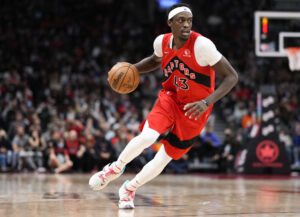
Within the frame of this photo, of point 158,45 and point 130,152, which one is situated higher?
point 158,45

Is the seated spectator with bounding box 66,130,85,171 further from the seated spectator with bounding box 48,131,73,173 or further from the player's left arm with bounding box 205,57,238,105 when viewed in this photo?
the player's left arm with bounding box 205,57,238,105

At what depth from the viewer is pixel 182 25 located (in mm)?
4754

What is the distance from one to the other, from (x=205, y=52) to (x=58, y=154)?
26.8ft

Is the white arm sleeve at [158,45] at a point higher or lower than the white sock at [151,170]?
higher

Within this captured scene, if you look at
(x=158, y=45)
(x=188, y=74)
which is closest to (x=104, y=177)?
(x=188, y=74)

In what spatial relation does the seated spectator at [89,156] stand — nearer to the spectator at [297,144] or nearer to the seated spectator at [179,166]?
the seated spectator at [179,166]

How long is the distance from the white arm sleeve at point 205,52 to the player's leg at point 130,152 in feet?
2.58

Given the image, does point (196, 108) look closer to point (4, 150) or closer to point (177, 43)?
point (177, 43)

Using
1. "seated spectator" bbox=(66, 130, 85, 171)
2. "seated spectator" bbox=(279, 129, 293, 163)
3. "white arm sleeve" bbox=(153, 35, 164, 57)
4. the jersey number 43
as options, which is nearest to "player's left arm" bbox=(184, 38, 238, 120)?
the jersey number 43

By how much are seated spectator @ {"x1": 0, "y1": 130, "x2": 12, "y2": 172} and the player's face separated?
26.8 feet

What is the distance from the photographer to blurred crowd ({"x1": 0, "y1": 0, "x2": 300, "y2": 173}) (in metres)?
12.3

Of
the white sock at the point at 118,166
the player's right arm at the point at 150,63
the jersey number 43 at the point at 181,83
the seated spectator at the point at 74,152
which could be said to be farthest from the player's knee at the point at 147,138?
the seated spectator at the point at 74,152

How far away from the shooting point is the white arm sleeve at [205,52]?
4.60 metres

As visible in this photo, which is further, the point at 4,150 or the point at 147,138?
the point at 4,150
